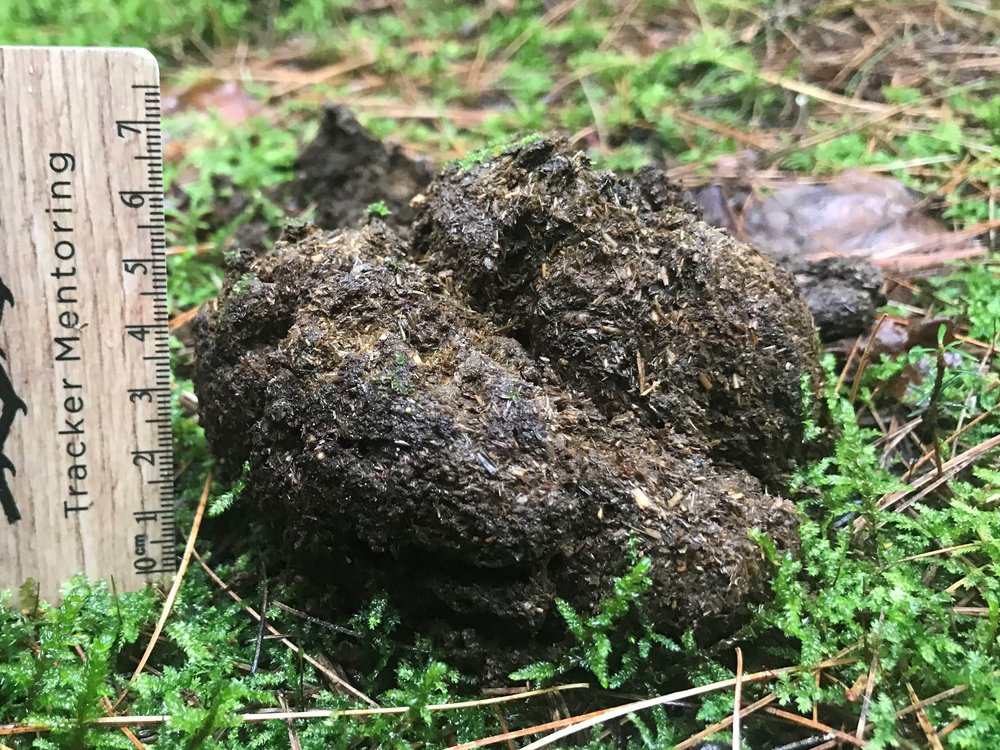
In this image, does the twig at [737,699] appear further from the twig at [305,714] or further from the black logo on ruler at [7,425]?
the black logo on ruler at [7,425]

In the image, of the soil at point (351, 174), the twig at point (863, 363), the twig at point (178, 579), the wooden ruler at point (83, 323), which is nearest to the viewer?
the twig at point (178, 579)

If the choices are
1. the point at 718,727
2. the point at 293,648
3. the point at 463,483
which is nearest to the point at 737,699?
the point at 718,727

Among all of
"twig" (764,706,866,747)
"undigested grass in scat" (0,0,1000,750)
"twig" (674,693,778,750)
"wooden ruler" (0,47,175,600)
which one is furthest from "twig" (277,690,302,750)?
"twig" (764,706,866,747)

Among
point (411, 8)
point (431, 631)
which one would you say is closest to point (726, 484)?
point (431, 631)

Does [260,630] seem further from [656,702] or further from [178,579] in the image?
[656,702]

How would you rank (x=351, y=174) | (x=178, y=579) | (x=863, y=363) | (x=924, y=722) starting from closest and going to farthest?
(x=924, y=722) → (x=178, y=579) → (x=863, y=363) → (x=351, y=174)

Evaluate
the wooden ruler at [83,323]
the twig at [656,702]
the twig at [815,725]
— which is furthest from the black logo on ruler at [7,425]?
the twig at [815,725]
